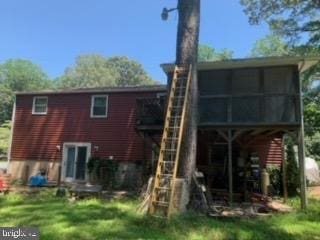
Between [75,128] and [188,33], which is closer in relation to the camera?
[188,33]

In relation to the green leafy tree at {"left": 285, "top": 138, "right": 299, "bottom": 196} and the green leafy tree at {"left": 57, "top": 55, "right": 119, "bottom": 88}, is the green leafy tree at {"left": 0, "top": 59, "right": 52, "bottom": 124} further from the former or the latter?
the green leafy tree at {"left": 285, "top": 138, "right": 299, "bottom": 196}

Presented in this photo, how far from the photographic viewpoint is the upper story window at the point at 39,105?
20.2 meters

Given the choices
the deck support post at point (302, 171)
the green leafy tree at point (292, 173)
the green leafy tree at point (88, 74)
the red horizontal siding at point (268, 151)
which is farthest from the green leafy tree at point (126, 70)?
the deck support post at point (302, 171)

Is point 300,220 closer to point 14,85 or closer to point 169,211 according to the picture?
point 169,211

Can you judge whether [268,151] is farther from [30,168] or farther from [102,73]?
[102,73]

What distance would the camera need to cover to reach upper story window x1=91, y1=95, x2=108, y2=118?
1923cm

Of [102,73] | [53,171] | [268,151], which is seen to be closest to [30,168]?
[53,171]

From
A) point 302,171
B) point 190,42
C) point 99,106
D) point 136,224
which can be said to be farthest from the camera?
point 99,106

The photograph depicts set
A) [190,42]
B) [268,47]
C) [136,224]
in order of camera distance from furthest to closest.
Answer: [268,47], [190,42], [136,224]

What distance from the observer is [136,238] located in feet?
23.3

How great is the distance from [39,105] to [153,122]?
8730mm

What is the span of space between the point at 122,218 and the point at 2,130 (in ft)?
87.1

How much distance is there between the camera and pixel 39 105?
20.3 metres

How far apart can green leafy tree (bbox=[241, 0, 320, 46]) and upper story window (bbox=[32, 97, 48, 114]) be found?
11.9 metres
